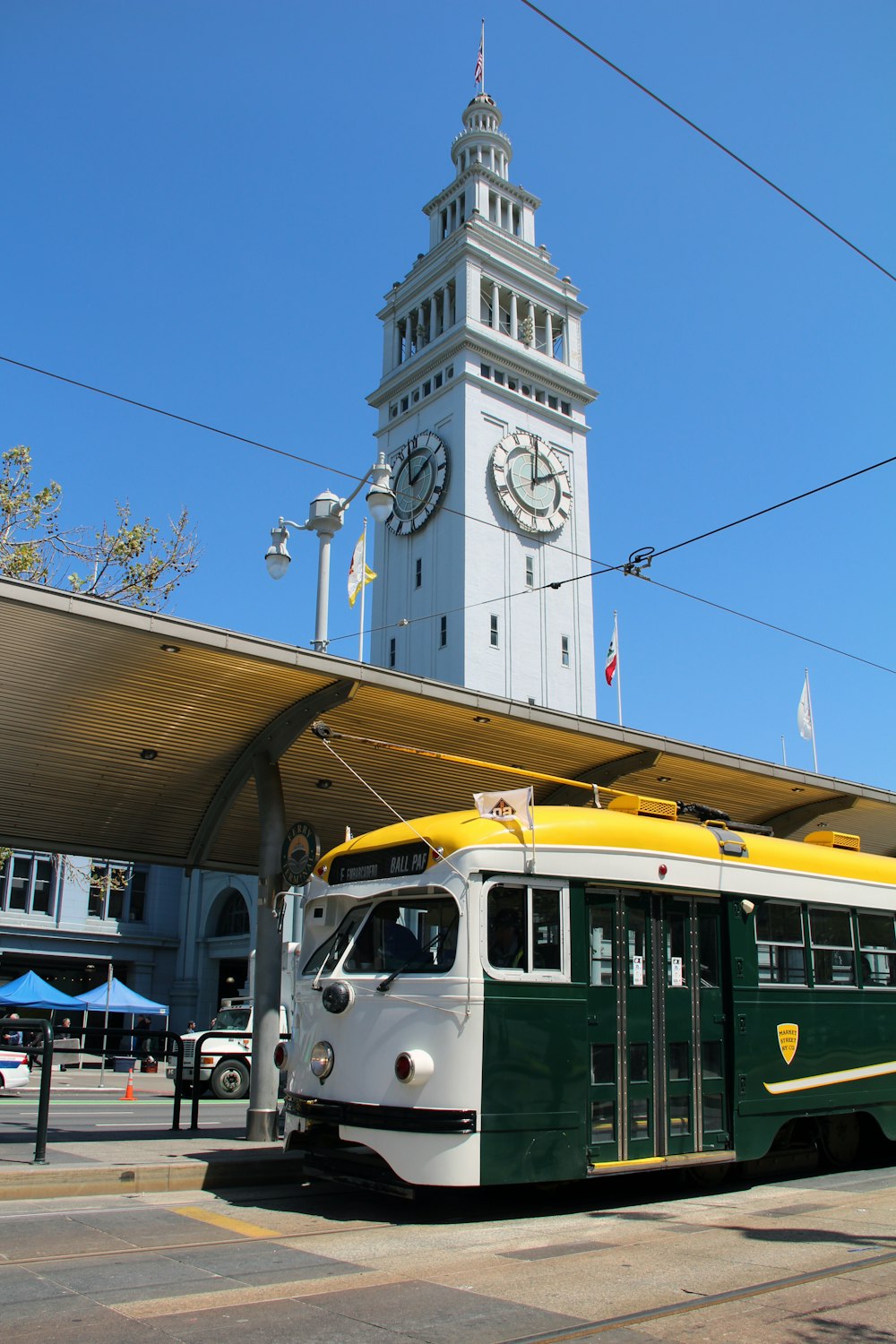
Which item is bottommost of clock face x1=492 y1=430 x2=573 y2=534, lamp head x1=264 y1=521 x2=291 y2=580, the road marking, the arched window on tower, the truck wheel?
the truck wheel

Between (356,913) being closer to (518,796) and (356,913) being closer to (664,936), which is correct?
(518,796)

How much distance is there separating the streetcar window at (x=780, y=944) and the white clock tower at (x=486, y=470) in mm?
46494

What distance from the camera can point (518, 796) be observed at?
9.24 meters

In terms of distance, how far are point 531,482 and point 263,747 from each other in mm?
51510

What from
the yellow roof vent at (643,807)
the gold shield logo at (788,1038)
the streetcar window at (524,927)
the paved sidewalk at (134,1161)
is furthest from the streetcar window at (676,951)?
the paved sidewalk at (134,1161)

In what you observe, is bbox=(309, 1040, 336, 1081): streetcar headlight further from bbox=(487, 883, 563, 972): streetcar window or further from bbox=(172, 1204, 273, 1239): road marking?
bbox=(487, 883, 563, 972): streetcar window

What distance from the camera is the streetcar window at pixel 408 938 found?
8.93 m

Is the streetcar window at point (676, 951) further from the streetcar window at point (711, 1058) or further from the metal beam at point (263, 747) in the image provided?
the metal beam at point (263, 747)

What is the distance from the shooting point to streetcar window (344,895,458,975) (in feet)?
29.3

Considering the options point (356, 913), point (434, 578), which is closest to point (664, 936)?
point (356, 913)

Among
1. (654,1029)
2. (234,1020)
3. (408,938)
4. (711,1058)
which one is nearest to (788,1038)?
(711,1058)

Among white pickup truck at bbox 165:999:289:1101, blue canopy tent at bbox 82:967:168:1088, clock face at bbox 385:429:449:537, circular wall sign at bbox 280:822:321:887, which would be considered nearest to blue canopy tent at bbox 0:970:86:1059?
blue canopy tent at bbox 82:967:168:1088

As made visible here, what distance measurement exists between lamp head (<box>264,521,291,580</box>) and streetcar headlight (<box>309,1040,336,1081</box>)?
10650 millimetres

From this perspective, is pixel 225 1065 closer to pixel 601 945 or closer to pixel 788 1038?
pixel 788 1038
